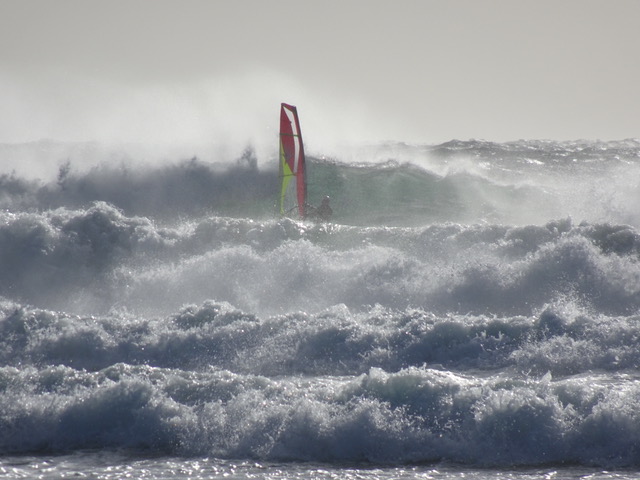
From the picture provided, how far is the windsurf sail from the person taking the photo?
53.1 ft

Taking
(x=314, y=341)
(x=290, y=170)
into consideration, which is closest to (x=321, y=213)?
(x=290, y=170)

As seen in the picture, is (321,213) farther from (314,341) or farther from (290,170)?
(314,341)

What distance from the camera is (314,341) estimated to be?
30.0ft

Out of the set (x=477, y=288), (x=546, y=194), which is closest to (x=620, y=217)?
(x=546, y=194)

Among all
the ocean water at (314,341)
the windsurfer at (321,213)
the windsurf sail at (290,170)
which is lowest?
the ocean water at (314,341)

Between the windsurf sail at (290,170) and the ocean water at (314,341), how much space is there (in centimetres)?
76

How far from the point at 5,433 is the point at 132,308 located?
4786 mm

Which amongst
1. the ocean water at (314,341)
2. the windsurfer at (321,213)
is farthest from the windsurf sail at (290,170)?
the ocean water at (314,341)

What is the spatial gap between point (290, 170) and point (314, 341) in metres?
7.59

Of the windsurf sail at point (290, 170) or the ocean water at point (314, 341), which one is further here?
the windsurf sail at point (290, 170)

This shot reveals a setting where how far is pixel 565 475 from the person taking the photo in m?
6.31

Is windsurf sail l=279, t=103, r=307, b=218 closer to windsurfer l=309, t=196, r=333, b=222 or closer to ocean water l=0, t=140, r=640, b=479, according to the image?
windsurfer l=309, t=196, r=333, b=222

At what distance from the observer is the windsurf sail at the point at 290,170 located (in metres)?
16.2

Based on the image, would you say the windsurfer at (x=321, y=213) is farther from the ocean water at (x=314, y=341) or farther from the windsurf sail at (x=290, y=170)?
the ocean water at (x=314, y=341)
